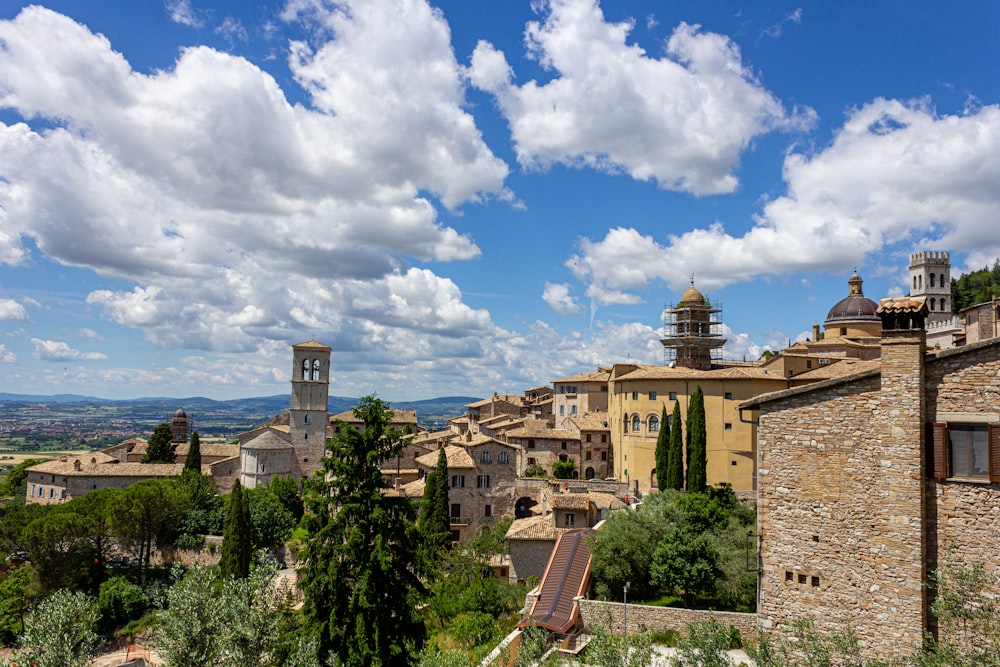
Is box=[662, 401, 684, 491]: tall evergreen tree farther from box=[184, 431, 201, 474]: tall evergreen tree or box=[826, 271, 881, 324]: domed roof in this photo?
box=[184, 431, 201, 474]: tall evergreen tree

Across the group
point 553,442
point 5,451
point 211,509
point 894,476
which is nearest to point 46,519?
point 211,509

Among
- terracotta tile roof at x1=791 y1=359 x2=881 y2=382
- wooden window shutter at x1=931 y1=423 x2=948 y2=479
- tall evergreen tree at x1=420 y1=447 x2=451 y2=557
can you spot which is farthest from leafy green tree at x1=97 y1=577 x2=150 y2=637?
terracotta tile roof at x1=791 y1=359 x2=881 y2=382

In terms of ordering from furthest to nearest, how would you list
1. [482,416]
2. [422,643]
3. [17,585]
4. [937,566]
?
1. [482,416]
2. [17,585]
3. [422,643]
4. [937,566]

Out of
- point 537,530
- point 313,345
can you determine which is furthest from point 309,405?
point 537,530

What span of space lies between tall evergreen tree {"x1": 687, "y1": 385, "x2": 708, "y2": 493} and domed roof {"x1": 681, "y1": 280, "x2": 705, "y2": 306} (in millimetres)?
25914

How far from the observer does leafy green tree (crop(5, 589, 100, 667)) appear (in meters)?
11.0

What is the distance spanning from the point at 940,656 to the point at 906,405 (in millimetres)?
4976


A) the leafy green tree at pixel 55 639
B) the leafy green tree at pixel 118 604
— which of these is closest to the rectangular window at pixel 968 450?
the leafy green tree at pixel 55 639

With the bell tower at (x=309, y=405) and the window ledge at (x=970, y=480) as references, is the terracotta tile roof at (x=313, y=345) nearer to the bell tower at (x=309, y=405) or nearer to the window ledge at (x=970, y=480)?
the bell tower at (x=309, y=405)

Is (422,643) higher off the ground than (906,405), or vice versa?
(906,405)

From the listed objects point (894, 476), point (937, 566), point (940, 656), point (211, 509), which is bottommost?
point (211, 509)

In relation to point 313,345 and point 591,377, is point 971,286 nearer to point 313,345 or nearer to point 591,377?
point 591,377

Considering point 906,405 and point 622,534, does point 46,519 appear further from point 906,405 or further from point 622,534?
point 906,405

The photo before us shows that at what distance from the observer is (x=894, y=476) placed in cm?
1352
